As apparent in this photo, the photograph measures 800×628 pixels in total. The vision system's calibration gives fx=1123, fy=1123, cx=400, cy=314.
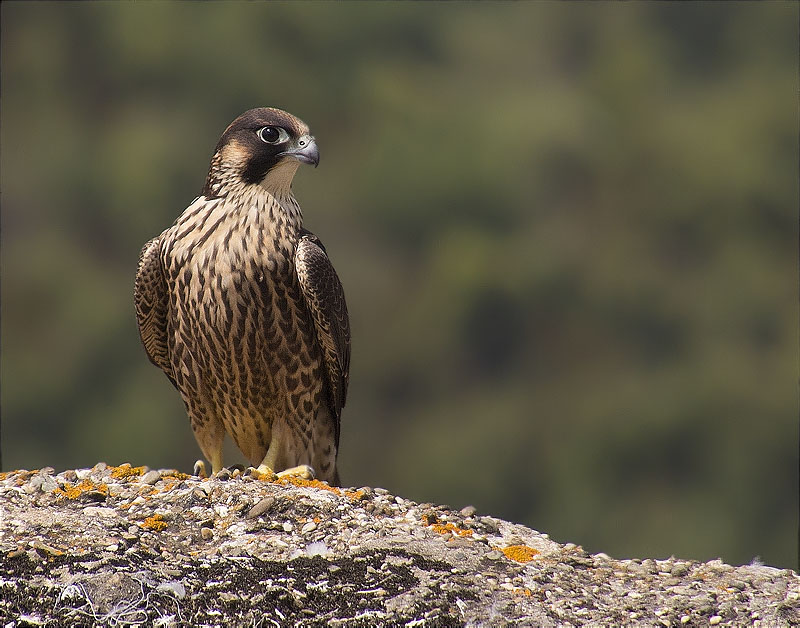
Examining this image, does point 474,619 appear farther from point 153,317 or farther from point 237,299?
point 153,317

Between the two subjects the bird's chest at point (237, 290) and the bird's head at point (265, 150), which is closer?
the bird's chest at point (237, 290)

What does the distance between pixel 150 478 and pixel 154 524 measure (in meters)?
0.36

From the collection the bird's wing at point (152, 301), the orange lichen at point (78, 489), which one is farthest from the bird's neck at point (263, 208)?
the orange lichen at point (78, 489)

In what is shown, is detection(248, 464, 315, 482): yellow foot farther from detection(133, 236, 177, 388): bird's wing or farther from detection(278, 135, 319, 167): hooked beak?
detection(278, 135, 319, 167): hooked beak

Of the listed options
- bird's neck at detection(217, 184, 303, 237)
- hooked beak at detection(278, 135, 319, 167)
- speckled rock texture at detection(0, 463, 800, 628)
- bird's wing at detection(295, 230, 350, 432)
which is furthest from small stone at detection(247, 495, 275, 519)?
hooked beak at detection(278, 135, 319, 167)

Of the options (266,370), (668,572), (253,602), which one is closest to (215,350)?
(266,370)

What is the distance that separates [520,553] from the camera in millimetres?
3297

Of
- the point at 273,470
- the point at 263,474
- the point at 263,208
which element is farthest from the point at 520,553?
the point at 263,208

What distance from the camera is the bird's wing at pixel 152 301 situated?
4.22 m

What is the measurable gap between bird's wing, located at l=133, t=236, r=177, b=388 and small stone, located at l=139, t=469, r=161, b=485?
0.90 m

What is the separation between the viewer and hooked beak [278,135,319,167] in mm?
4039

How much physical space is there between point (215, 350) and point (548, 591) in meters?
1.59

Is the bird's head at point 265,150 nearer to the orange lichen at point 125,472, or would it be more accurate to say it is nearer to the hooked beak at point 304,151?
the hooked beak at point 304,151

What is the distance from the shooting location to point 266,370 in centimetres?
406
